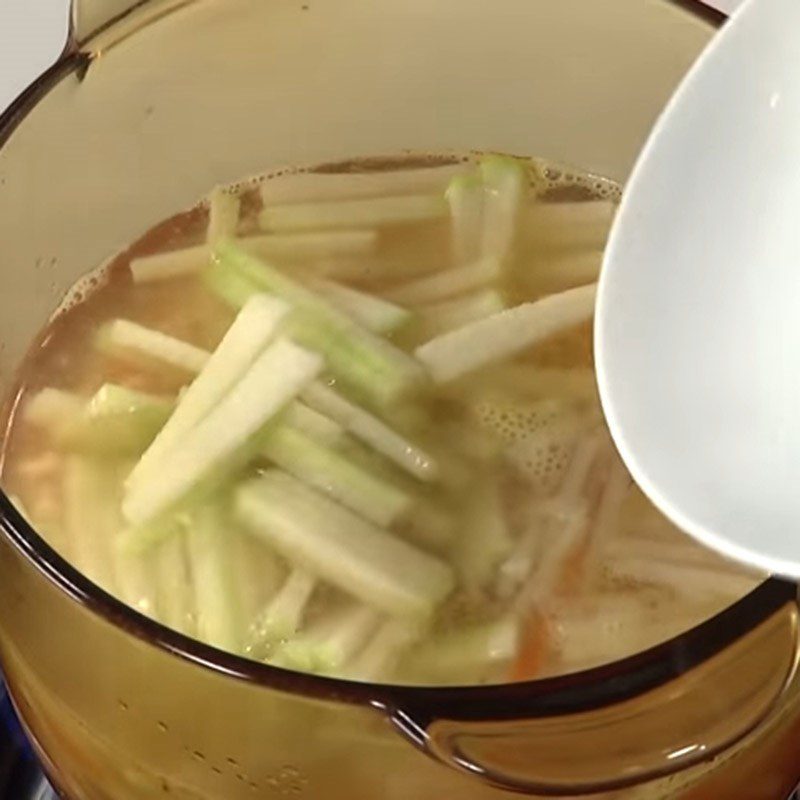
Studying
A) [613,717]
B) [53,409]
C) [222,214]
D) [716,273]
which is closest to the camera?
[613,717]

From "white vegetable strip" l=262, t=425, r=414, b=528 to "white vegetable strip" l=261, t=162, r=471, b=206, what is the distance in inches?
7.6

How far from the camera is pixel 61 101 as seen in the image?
65 centimetres

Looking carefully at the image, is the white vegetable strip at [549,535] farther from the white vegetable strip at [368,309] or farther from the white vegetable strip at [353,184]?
the white vegetable strip at [353,184]

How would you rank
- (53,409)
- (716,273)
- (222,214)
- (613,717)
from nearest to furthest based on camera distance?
1. (613,717)
2. (716,273)
3. (53,409)
4. (222,214)

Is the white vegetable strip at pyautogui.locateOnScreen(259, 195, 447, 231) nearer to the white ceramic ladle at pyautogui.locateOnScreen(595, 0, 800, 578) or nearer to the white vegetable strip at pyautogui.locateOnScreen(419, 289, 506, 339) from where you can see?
the white vegetable strip at pyautogui.locateOnScreen(419, 289, 506, 339)

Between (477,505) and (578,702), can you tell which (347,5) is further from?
(578,702)

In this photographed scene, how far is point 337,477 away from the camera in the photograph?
1.97 ft

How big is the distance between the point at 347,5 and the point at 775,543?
40cm

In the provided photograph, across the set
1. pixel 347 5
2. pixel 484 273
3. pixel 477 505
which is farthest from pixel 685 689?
pixel 347 5

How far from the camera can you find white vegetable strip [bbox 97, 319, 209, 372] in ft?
2.17

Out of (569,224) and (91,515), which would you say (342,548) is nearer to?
(91,515)

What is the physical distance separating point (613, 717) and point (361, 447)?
201mm

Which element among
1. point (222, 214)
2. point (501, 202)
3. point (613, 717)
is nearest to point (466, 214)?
point (501, 202)

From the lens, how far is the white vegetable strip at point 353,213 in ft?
2.43
